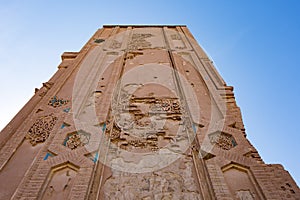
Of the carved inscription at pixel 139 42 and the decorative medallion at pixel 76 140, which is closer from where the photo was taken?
the decorative medallion at pixel 76 140

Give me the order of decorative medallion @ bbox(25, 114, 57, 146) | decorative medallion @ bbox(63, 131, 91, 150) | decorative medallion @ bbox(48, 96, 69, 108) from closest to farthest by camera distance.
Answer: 1. decorative medallion @ bbox(63, 131, 91, 150)
2. decorative medallion @ bbox(25, 114, 57, 146)
3. decorative medallion @ bbox(48, 96, 69, 108)

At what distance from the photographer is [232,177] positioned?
118 inches

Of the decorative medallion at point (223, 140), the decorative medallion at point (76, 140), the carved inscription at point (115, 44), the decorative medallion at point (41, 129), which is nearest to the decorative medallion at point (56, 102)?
the decorative medallion at point (41, 129)

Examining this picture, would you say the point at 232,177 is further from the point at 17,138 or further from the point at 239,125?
the point at 17,138

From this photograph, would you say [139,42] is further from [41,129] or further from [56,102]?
[41,129]

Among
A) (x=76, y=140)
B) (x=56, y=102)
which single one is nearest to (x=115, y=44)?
(x=56, y=102)

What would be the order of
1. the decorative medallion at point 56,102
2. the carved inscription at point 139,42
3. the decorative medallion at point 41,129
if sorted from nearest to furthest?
the decorative medallion at point 41,129 < the decorative medallion at point 56,102 < the carved inscription at point 139,42

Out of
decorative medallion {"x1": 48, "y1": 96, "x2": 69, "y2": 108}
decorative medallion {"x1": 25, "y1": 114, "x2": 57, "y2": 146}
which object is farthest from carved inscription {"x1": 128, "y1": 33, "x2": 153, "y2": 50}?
decorative medallion {"x1": 25, "y1": 114, "x2": 57, "y2": 146}

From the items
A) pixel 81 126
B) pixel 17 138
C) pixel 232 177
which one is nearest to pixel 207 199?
pixel 232 177

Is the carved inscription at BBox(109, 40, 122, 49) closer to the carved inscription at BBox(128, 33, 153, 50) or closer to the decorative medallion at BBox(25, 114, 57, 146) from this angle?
the carved inscription at BBox(128, 33, 153, 50)

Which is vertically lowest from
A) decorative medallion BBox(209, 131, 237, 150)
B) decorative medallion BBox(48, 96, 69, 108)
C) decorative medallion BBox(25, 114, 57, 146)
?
decorative medallion BBox(209, 131, 237, 150)

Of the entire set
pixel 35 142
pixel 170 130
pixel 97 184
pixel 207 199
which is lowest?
pixel 207 199

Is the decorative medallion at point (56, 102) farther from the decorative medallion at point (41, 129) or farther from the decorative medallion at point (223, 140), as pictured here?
the decorative medallion at point (223, 140)

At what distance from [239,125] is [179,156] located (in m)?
1.12
